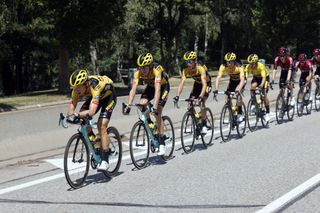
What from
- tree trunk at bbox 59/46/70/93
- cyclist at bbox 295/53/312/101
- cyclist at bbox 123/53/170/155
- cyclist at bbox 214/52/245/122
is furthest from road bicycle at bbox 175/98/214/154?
tree trunk at bbox 59/46/70/93

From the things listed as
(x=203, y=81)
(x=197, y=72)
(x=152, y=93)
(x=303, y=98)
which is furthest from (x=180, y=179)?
(x=303, y=98)

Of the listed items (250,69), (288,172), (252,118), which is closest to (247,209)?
(288,172)

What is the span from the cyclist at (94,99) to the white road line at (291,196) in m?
2.80

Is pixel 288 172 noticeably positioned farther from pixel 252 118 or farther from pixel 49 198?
pixel 252 118

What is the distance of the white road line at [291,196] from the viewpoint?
6.22m

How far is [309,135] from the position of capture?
12.5 meters

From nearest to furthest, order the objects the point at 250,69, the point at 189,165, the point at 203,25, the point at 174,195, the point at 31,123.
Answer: the point at 174,195 < the point at 189,165 < the point at 250,69 < the point at 31,123 < the point at 203,25

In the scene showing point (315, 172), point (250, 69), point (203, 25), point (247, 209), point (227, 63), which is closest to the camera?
point (247, 209)

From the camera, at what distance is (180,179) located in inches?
314

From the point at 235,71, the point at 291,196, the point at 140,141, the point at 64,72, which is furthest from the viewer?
the point at 64,72

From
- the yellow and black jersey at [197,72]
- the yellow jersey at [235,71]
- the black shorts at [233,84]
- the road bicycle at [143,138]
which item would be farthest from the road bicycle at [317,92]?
the road bicycle at [143,138]

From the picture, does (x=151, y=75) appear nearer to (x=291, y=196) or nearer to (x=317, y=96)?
(x=291, y=196)

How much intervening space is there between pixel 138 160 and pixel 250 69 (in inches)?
225

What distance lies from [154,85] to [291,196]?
3715 millimetres
